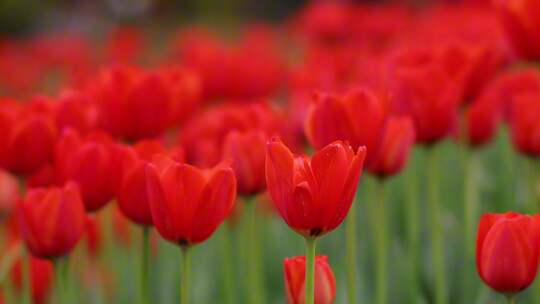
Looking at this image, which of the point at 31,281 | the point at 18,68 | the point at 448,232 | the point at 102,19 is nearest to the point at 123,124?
the point at 31,281

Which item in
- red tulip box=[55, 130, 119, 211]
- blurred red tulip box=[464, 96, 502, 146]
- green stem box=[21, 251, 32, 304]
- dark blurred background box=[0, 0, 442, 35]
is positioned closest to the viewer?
red tulip box=[55, 130, 119, 211]

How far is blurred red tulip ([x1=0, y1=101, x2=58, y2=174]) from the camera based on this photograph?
5.64 ft

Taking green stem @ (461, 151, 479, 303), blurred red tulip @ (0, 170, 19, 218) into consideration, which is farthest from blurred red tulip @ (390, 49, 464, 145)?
blurred red tulip @ (0, 170, 19, 218)

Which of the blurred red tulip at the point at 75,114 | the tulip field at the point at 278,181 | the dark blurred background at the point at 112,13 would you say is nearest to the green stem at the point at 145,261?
the tulip field at the point at 278,181

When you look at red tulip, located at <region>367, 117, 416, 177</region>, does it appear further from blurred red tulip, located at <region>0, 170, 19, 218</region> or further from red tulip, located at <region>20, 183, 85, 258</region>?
blurred red tulip, located at <region>0, 170, 19, 218</region>

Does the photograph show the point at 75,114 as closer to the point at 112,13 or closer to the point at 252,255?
the point at 252,255

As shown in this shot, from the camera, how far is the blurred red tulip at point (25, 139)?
5.64 ft

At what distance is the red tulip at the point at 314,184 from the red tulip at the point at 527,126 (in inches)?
31.0

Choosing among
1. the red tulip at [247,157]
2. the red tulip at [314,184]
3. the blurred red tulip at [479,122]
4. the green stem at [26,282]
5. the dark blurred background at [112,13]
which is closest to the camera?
the red tulip at [314,184]

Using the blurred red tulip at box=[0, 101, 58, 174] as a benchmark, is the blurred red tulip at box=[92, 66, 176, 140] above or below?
above

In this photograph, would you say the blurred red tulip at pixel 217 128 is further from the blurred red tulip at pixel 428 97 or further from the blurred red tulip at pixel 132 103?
the blurred red tulip at pixel 428 97

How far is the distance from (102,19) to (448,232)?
36.8ft

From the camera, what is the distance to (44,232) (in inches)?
58.5

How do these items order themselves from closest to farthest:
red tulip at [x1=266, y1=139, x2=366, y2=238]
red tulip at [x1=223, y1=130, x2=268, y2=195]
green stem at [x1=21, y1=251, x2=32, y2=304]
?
1. red tulip at [x1=266, y1=139, x2=366, y2=238]
2. red tulip at [x1=223, y1=130, x2=268, y2=195]
3. green stem at [x1=21, y1=251, x2=32, y2=304]
